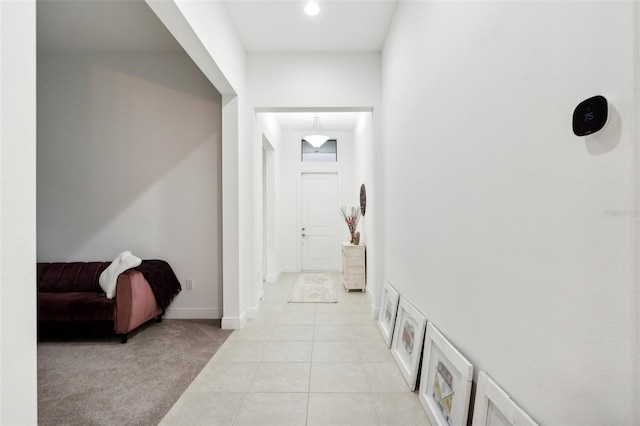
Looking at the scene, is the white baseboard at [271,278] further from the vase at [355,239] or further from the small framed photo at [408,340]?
the small framed photo at [408,340]

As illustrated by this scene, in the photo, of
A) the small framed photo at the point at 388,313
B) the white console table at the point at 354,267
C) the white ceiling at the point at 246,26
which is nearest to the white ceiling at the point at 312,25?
the white ceiling at the point at 246,26

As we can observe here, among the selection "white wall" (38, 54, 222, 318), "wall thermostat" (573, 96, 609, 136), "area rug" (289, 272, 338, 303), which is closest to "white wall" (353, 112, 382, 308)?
"area rug" (289, 272, 338, 303)

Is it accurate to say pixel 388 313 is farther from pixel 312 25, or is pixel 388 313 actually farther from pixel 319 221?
pixel 319 221

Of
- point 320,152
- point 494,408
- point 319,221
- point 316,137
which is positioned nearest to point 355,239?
point 319,221

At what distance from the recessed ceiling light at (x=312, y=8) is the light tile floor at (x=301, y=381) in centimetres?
309

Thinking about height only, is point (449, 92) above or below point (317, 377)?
above

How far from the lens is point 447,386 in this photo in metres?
1.61

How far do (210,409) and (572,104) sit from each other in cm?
231

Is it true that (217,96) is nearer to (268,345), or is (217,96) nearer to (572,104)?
(268,345)

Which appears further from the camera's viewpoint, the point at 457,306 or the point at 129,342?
the point at 129,342

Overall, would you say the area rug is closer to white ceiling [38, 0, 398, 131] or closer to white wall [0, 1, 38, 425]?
white ceiling [38, 0, 398, 131]

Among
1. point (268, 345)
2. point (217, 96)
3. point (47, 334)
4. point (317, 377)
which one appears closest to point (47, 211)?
point (47, 334)

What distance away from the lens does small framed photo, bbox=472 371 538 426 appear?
3.53 feet

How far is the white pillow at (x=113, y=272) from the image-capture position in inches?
116
